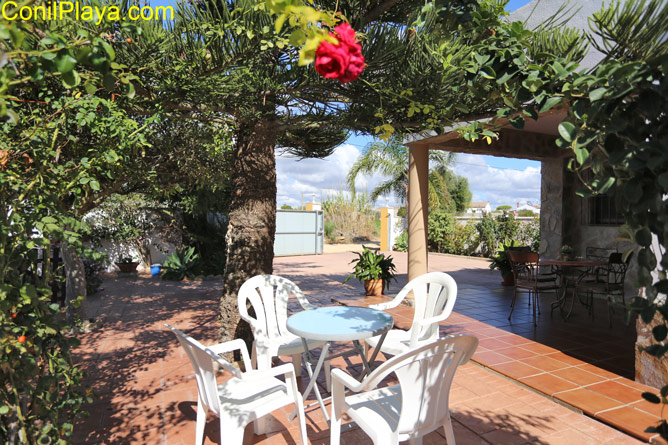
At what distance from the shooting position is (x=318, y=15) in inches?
36.6

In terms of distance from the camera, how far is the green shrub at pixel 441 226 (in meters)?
14.3

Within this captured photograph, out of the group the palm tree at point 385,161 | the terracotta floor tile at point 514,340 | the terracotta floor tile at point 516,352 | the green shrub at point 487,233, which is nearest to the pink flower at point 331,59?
the terracotta floor tile at point 516,352

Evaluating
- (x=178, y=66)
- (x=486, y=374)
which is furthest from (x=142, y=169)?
(x=486, y=374)

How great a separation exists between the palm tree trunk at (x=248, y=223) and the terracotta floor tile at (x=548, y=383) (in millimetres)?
2373

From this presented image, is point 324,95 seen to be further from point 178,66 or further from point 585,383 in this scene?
point 585,383

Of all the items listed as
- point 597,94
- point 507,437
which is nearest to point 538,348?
point 507,437

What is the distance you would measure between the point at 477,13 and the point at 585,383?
10.3ft

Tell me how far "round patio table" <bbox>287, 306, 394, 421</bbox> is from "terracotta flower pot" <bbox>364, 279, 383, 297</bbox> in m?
3.66

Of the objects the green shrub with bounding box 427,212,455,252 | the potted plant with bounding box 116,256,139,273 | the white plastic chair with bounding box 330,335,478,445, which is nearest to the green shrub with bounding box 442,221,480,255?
the green shrub with bounding box 427,212,455,252

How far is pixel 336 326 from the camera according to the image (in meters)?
2.51

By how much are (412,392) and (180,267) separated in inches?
326

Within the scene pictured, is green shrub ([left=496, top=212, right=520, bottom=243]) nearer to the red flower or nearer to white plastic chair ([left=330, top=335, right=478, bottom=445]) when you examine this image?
white plastic chair ([left=330, top=335, right=478, bottom=445])

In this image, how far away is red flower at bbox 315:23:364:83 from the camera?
0.97 m

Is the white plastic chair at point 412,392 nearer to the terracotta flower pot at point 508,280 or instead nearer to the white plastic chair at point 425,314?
the white plastic chair at point 425,314
